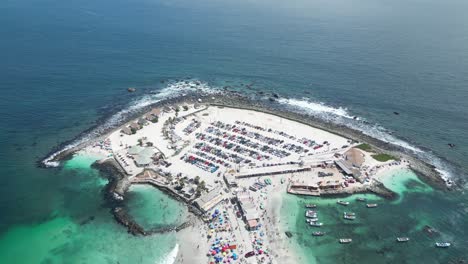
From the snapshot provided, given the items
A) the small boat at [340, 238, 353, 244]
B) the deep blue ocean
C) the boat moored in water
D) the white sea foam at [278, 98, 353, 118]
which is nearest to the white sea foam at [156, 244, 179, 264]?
the deep blue ocean

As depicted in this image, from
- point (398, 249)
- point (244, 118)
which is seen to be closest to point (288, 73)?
point (244, 118)

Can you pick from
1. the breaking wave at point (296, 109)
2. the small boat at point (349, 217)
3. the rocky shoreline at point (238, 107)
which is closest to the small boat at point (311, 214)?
the small boat at point (349, 217)

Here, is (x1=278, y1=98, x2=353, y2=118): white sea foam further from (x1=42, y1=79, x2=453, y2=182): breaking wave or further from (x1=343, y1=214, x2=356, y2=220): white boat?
(x1=343, y1=214, x2=356, y2=220): white boat

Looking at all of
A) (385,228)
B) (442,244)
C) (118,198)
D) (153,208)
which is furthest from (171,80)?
(442,244)

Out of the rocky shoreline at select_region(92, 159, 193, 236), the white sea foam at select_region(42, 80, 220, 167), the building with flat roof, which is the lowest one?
the rocky shoreline at select_region(92, 159, 193, 236)

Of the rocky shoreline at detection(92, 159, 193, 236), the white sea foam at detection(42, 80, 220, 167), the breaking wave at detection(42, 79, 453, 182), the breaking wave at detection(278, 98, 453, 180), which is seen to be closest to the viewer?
the rocky shoreline at detection(92, 159, 193, 236)

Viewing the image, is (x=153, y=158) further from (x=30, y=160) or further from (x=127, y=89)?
(x=127, y=89)
